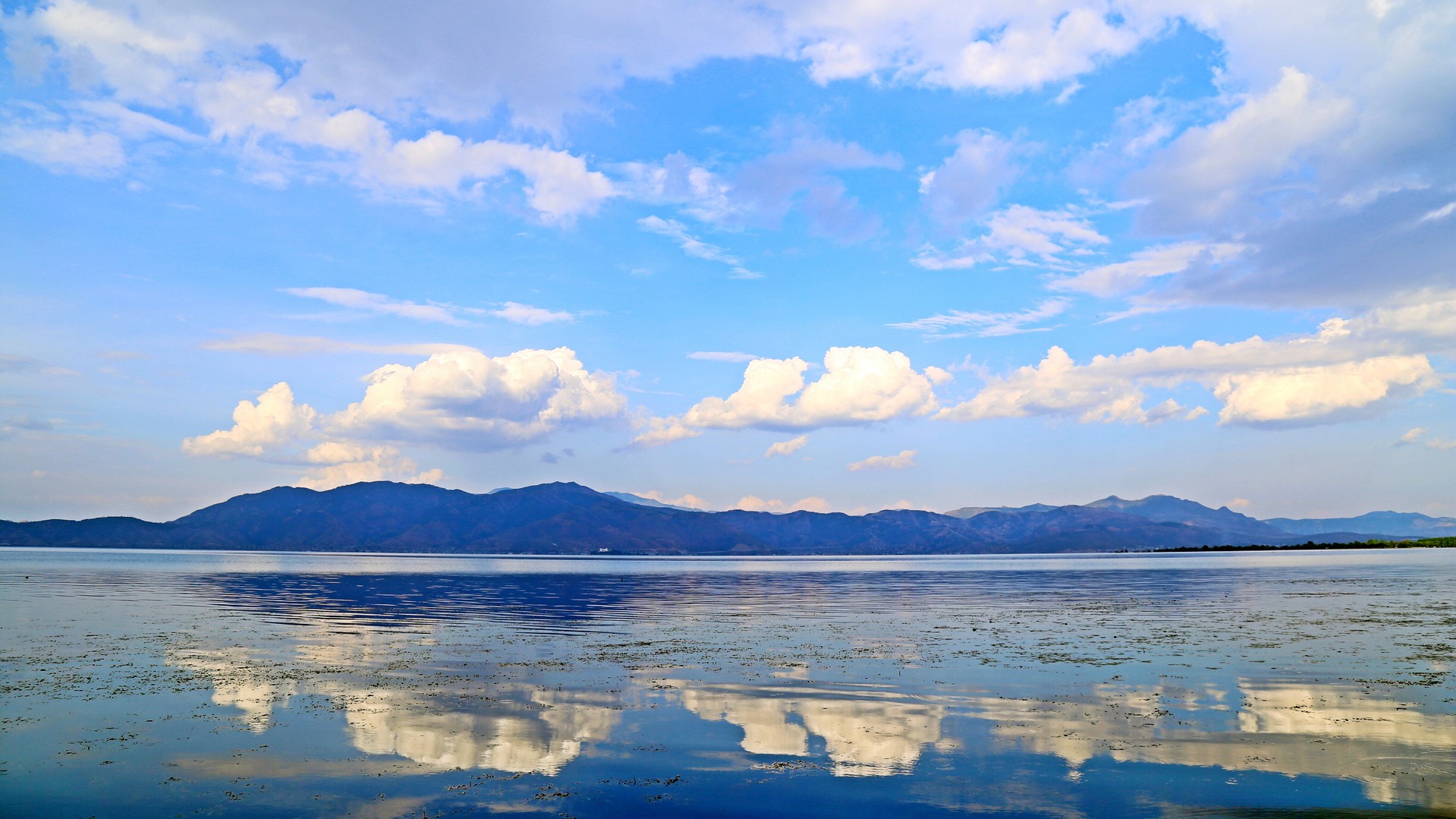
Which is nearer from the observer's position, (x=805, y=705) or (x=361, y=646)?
(x=805, y=705)

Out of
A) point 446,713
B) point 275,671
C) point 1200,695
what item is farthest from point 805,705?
point 275,671

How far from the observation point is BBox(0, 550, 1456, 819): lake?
19078mm

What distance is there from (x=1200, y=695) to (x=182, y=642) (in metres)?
49.2

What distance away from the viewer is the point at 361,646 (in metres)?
44.9

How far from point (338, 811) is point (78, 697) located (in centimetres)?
1913

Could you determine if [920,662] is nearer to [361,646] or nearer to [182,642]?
[361,646]

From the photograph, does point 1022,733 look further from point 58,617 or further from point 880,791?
point 58,617

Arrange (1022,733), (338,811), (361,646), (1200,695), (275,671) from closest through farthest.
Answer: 1. (338,811)
2. (1022,733)
3. (1200,695)
4. (275,671)
5. (361,646)

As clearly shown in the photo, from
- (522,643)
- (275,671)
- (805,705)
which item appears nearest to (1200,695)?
(805,705)

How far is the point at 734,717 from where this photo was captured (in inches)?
1062

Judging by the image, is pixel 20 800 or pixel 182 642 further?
pixel 182 642

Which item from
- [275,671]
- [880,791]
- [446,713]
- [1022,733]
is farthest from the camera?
[275,671]

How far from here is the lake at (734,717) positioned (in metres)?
19.1

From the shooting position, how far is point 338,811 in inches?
713
